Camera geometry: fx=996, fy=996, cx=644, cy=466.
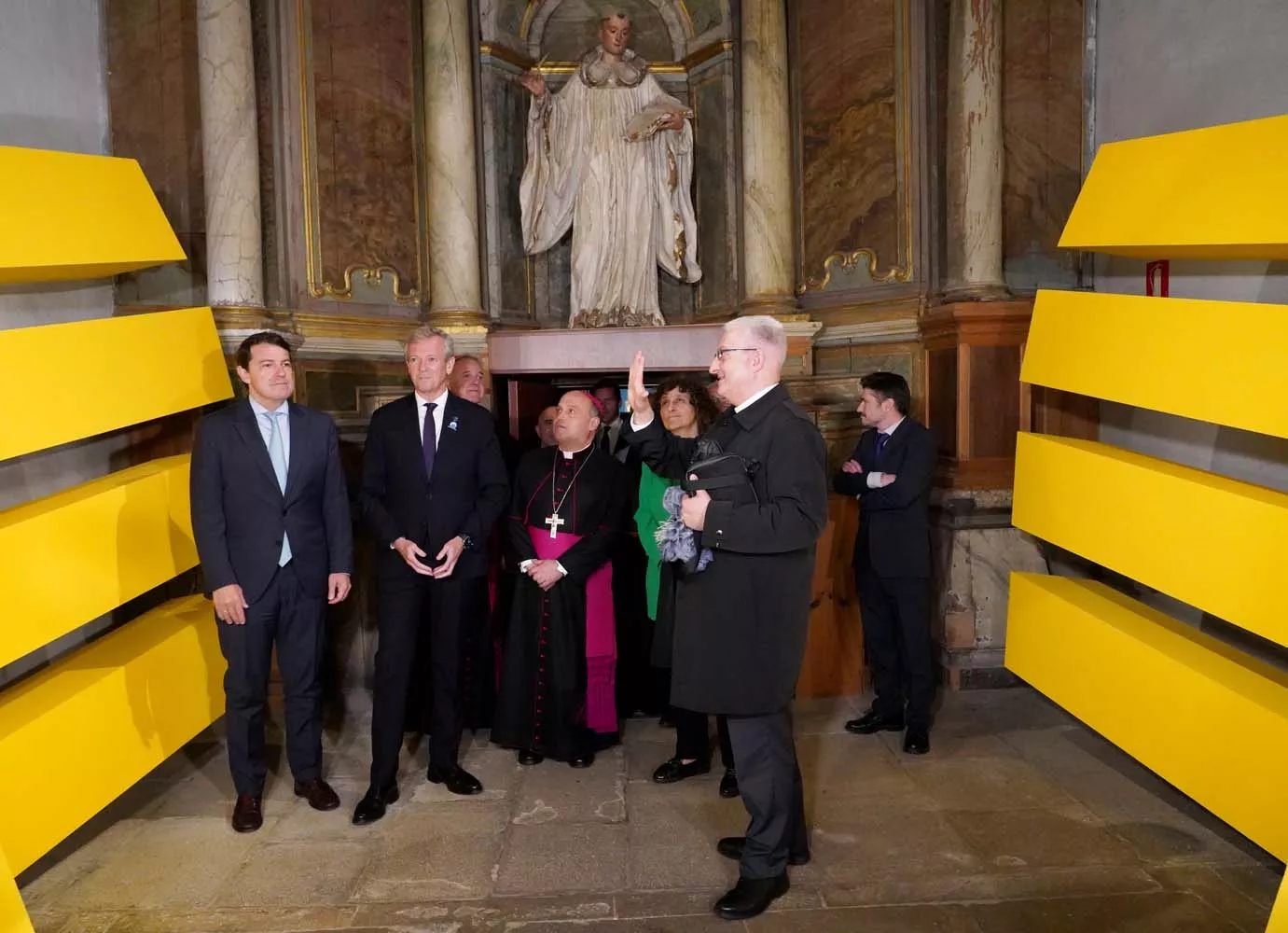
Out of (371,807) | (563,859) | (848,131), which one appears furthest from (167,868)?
(848,131)

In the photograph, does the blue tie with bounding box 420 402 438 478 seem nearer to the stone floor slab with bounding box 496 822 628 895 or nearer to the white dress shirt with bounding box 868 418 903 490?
the stone floor slab with bounding box 496 822 628 895

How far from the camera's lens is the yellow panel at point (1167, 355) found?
284cm

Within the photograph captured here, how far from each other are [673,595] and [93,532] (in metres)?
1.94

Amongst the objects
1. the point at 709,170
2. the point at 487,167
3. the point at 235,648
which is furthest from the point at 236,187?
the point at 709,170

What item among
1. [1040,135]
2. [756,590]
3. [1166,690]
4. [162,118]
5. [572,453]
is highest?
[162,118]

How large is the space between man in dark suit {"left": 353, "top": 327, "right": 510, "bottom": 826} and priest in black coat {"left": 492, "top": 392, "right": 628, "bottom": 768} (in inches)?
10.1

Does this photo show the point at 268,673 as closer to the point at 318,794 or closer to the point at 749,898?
the point at 318,794

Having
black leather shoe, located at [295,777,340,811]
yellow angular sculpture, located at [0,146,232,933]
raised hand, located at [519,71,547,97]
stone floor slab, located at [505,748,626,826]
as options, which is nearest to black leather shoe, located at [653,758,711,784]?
stone floor slab, located at [505,748,626,826]

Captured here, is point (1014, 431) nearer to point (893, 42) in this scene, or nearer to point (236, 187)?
point (893, 42)

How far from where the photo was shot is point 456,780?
11.8ft

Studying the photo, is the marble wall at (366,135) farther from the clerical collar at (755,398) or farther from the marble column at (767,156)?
the clerical collar at (755,398)

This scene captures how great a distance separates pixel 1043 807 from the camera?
11.1ft

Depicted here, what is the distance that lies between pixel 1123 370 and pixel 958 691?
1.80m

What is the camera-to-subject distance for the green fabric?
378 centimetres
